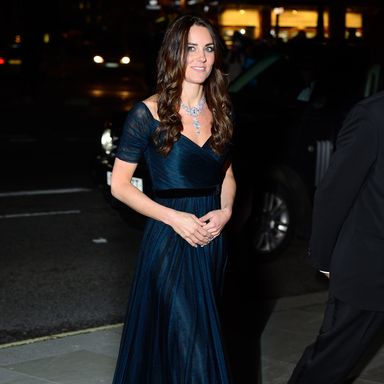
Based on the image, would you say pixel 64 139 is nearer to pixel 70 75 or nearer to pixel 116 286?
pixel 116 286

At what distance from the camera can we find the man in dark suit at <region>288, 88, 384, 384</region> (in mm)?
3459

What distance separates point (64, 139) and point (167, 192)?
1378 cm

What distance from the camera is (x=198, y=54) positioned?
4004 mm

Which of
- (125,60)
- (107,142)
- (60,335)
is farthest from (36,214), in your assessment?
(125,60)

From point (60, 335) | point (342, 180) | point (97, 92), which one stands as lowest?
point (97, 92)

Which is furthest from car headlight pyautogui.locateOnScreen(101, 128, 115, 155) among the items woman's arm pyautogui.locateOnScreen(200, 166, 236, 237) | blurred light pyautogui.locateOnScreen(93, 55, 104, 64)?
blurred light pyautogui.locateOnScreen(93, 55, 104, 64)

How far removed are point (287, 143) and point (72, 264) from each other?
212 centimetres

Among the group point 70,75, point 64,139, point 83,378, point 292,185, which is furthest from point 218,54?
point 70,75

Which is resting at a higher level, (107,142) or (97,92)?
(107,142)

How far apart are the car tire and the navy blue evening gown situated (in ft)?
14.0

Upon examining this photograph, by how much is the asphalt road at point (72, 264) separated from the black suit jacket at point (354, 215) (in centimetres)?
295

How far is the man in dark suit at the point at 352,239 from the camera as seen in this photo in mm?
3459

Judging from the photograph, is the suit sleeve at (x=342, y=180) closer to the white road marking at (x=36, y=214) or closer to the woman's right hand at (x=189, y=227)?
the woman's right hand at (x=189, y=227)

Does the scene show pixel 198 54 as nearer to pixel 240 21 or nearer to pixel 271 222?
pixel 271 222
